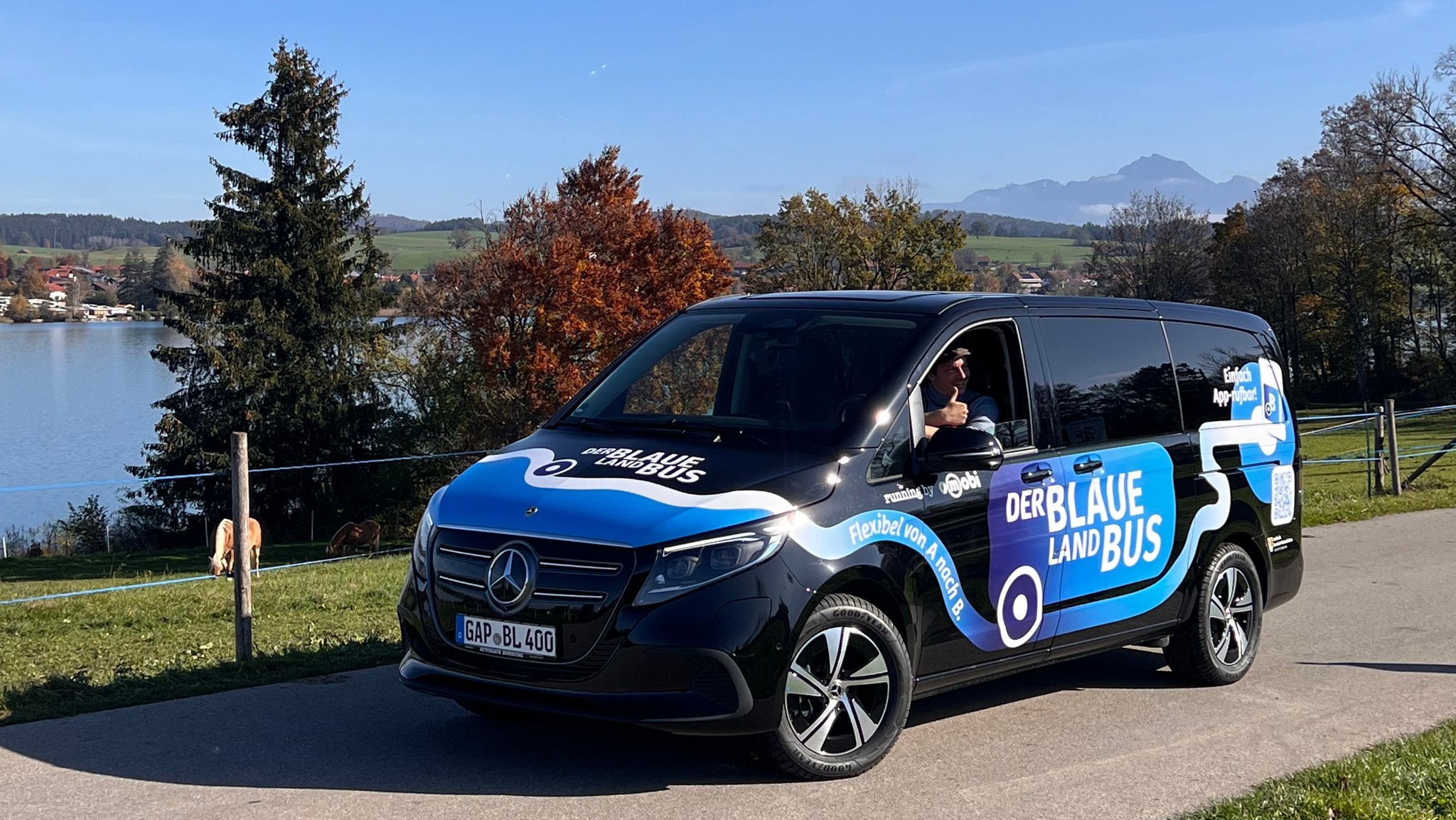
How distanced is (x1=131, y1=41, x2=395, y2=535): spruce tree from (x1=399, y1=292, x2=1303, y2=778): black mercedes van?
42229 mm

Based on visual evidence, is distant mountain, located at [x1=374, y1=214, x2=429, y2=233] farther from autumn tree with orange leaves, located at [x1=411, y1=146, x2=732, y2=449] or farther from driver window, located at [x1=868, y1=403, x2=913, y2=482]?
driver window, located at [x1=868, y1=403, x2=913, y2=482]

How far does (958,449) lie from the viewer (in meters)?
5.93

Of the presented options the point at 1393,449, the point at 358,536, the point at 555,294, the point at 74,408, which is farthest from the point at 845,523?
the point at 74,408

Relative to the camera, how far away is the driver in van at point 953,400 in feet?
20.5

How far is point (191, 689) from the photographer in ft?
23.5

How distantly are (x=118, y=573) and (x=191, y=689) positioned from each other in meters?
23.1

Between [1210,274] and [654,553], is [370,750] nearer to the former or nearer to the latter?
[654,553]

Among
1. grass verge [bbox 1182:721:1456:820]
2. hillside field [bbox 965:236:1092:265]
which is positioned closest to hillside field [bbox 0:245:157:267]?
hillside field [bbox 965:236:1092:265]

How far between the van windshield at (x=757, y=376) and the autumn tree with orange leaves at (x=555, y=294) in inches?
1334

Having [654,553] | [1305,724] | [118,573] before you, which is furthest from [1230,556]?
[118,573]

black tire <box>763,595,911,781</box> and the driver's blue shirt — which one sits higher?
the driver's blue shirt

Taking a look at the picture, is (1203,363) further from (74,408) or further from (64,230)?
(64,230)

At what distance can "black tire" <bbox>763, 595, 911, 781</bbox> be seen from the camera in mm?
5406

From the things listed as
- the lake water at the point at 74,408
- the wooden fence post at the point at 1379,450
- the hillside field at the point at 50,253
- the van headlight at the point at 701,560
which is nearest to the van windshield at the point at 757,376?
the van headlight at the point at 701,560
